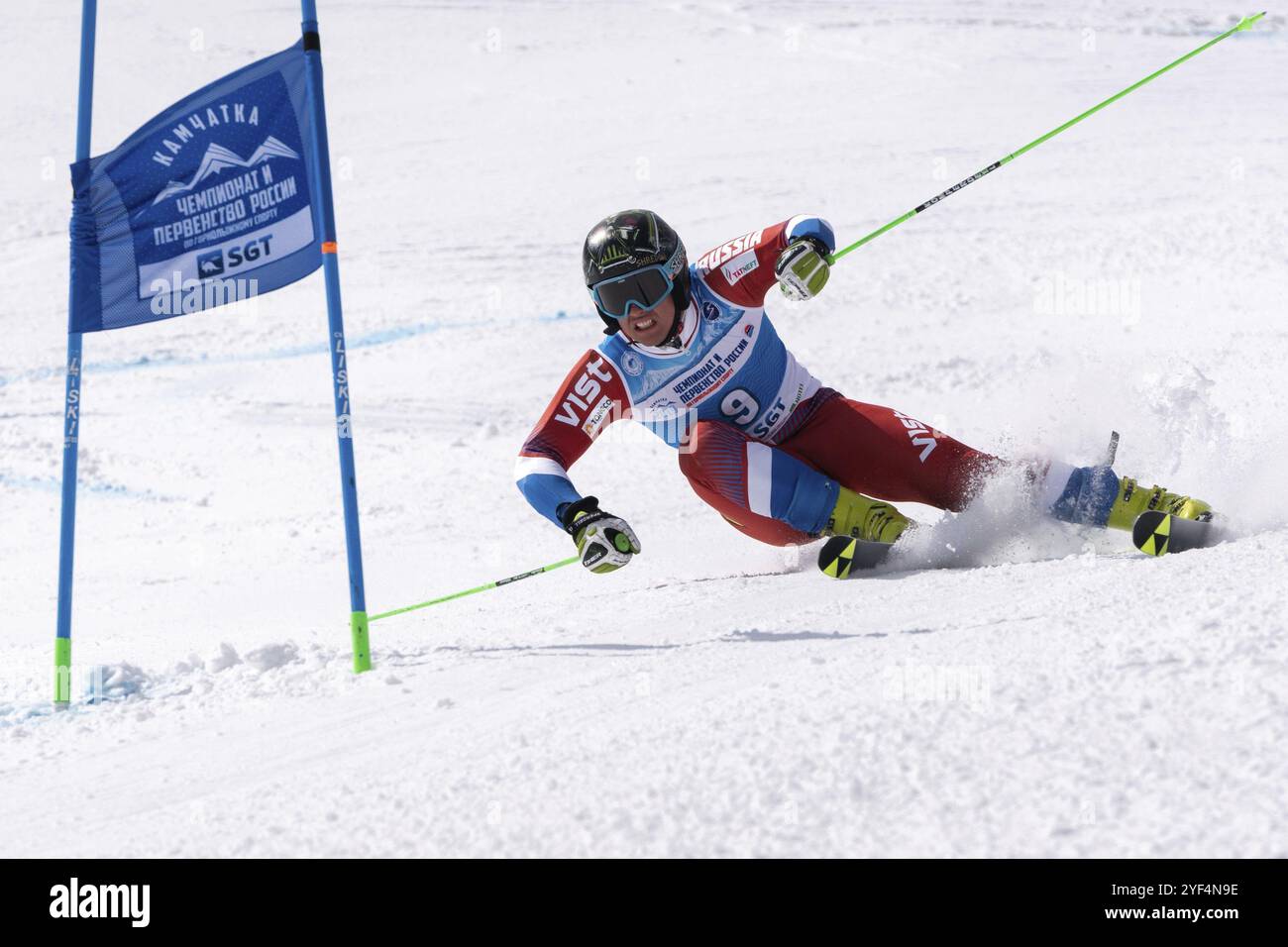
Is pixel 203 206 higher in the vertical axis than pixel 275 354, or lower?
lower

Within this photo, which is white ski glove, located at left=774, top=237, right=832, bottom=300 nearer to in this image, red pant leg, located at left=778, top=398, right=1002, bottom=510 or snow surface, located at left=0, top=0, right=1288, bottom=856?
red pant leg, located at left=778, top=398, right=1002, bottom=510

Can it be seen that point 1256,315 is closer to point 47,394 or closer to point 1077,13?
point 47,394

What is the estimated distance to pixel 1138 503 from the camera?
4574 mm

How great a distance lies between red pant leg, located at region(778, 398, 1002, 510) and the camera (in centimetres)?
492

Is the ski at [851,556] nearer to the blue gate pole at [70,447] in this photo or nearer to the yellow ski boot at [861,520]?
the yellow ski boot at [861,520]

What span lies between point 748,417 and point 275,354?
22.4 feet

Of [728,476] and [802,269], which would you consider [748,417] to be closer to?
[728,476]

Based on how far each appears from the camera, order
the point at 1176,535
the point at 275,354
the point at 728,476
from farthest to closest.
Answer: the point at 275,354 < the point at 728,476 < the point at 1176,535

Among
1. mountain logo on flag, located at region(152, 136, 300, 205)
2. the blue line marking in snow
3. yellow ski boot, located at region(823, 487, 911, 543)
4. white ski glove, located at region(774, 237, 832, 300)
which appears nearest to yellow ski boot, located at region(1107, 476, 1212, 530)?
yellow ski boot, located at region(823, 487, 911, 543)

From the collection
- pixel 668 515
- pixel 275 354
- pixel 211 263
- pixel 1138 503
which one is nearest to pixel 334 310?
pixel 211 263

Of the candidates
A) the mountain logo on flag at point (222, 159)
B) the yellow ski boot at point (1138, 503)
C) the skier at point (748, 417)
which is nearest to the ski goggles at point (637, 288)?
the skier at point (748, 417)

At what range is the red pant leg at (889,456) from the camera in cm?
492

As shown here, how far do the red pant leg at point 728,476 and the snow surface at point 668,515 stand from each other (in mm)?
191
